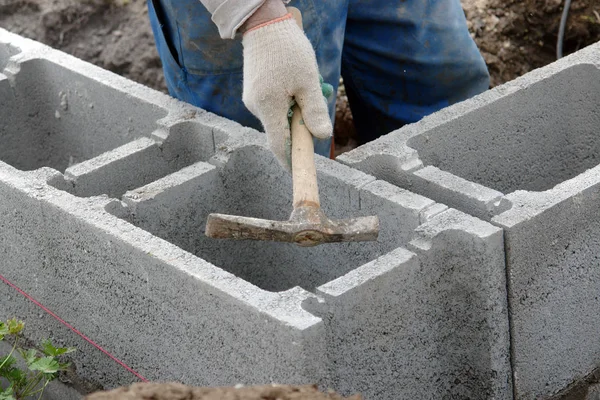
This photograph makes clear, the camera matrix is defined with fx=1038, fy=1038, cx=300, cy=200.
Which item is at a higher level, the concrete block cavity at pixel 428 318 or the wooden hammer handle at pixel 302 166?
the wooden hammer handle at pixel 302 166

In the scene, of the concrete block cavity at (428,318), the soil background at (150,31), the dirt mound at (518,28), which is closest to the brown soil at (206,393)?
the concrete block cavity at (428,318)

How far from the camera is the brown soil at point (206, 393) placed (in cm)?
215

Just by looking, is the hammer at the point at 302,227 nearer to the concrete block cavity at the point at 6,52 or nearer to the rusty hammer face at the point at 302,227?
the rusty hammer face at the point at 302,227

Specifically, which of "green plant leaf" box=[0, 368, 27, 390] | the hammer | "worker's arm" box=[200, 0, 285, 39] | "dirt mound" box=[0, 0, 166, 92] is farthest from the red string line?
"dirt mound" box=[0, 0, 166, 92]

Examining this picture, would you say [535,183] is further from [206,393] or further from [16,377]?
[206,393]

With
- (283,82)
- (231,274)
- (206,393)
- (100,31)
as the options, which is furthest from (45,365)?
(100,31)

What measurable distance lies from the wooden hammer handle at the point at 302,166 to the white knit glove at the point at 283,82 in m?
0.03

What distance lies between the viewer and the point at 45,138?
14.8ft

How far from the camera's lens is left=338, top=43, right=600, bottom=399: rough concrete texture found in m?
3.02

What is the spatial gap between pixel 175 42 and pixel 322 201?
95cm

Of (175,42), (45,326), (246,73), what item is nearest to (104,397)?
(246,73)

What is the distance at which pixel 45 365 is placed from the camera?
118 inches

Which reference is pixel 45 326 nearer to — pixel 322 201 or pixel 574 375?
pixel 322 201

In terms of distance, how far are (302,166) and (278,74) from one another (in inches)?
11.0
